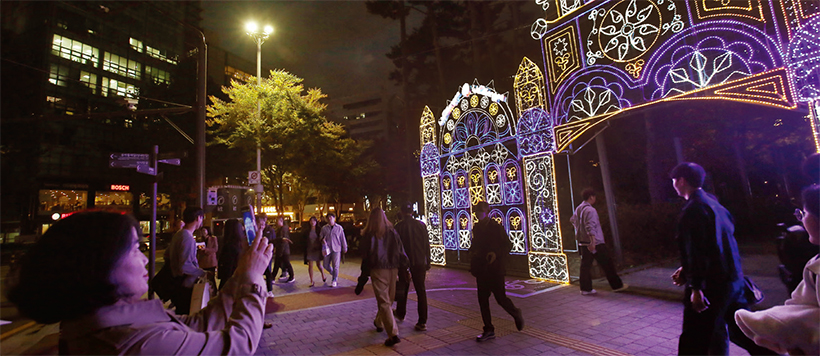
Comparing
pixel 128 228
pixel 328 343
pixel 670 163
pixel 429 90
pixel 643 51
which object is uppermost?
pixel 429 90

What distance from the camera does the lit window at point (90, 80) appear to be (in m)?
26.8

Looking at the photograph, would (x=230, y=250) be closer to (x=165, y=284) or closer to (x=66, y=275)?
(x=165, y=284)

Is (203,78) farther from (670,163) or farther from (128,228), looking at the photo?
(670,163)

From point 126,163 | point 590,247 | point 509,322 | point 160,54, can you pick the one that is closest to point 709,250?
point 509,322

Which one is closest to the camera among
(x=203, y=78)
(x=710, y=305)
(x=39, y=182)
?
(x=710, y=305)

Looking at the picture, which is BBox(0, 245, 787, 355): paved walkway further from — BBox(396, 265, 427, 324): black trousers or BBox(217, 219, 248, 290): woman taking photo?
BBox(217, 219, 248, 290): woman taking photo

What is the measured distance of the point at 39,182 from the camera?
24078 mm

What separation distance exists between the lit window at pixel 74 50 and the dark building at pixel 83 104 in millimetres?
67

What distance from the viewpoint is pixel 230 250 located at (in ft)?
19.3

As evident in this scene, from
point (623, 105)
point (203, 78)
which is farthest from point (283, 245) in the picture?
point (623, 105)

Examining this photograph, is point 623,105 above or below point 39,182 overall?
below

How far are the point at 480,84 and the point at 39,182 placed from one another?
97.4ft

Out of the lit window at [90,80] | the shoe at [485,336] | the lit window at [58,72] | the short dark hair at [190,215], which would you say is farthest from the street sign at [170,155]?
the lit window at [90,80]

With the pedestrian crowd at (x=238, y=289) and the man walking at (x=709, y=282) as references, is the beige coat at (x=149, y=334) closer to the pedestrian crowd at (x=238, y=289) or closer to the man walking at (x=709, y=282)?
the pedestrian crowd at (x=238, y=289)
